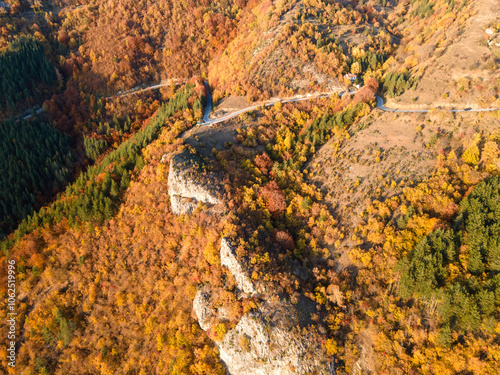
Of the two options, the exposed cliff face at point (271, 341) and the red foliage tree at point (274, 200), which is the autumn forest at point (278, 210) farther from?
the red foliage tree at point (274, 200)

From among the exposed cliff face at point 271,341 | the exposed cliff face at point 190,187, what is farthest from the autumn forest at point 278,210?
the exposed cliff face at point 190,187

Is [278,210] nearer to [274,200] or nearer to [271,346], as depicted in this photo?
[274,200]

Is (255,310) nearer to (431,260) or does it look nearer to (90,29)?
(431,260)

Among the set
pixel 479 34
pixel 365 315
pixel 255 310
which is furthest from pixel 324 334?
pixel 479 34

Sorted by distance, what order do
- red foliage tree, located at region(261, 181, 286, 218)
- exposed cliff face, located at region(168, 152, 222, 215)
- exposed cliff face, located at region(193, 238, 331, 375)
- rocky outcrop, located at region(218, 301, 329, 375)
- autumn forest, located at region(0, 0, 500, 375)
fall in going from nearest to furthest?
rocky outcrop, located at region(218, 301, 329, 375) < exposed cliff face, located at region(193, 238, 331, 375) < autumn forest, located at region(0, 0, 500, 375) < red foliage tree, located at region(261, 181, 286, 218) < exposed cliff face, located at region(168, 152, 222, 215)

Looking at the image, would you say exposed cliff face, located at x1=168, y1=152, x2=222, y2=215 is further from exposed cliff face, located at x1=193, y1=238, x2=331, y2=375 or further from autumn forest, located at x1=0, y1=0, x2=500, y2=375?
exposed cliff face, located at x1=193, y1=238, x2=331, y2=375

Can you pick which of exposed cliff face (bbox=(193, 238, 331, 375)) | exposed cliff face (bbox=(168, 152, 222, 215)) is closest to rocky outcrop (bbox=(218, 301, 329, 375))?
exposed cliff face (bbox=(193, 238, 331, 375))
